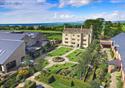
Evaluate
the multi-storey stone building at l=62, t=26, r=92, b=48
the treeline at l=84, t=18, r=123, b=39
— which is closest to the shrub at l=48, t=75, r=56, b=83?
the multi-storey stone building at l=62, t=26, r=92, b=48

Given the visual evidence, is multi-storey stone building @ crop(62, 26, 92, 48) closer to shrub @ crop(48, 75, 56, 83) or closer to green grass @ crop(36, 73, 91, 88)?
shrub @ crop(48, 75, 56, 83)

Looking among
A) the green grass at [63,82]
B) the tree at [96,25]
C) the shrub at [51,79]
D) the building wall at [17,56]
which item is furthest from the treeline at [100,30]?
the green grass at [63,82]

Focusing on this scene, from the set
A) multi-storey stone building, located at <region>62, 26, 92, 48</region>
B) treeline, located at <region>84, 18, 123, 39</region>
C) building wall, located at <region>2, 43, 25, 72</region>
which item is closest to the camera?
building wall, located at <region>2, 43, 25, 72</region>

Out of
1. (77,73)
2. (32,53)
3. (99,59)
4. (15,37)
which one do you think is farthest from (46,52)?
(77,73)

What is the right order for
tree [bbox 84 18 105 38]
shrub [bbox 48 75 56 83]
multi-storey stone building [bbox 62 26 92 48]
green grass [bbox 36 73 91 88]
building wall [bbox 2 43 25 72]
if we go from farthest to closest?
tree [bbox 84 18 105 38] < multi-storey stone building [bbox 62 26 92 48] < building wall [bbox 2 43 25 72] < shrub [bbox 48 75 56 83] < green grass [bbox 36 73 91 88]

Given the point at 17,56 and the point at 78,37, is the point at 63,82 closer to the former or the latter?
the point at 17,56

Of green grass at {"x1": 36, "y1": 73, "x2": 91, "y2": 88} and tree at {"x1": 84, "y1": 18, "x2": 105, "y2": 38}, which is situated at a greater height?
tree at {"x1": 84, "y1": 18, "x2": 105, "y2": 38}

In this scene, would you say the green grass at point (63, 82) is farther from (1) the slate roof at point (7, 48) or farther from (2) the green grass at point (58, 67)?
(1) the slate roof at point (7, 48)
